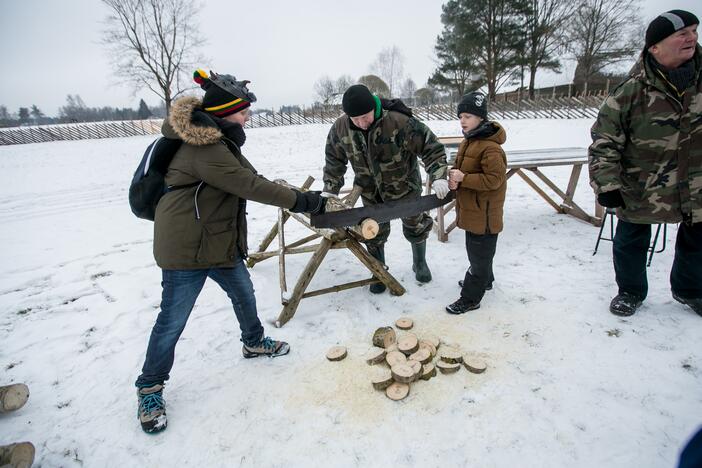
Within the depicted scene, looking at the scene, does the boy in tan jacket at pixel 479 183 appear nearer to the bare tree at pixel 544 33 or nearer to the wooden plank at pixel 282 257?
the wooden plank at pixel 282 257

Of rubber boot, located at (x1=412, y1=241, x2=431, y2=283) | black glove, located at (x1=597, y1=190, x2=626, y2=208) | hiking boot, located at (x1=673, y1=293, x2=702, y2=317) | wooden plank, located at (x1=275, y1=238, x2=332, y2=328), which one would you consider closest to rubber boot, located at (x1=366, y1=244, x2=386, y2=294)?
rubber boot, located at (x1=412, y1=241, x2=431, y2=283)

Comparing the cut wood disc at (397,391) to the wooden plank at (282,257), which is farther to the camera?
the wooden plank at (282,257)

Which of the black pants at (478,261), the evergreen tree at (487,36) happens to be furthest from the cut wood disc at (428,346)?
the evergreen tree at (487,36)

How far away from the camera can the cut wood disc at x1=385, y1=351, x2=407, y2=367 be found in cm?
247

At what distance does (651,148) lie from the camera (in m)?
2.46

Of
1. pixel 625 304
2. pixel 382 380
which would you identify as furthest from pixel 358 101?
pixel 625 304

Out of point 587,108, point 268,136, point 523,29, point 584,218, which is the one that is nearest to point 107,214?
point 584,218

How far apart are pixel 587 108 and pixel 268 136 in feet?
55.7

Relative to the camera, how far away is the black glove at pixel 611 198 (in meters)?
2.55

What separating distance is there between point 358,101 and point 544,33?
31509 mm

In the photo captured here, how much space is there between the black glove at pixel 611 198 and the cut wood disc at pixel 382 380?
192cm

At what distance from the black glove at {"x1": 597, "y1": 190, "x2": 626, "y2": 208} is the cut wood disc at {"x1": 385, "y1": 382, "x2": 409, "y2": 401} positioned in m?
1.88

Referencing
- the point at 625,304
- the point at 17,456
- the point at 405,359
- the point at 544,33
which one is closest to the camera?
the point at 17,456

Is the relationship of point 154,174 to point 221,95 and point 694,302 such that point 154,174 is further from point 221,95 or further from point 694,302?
point 694,302
